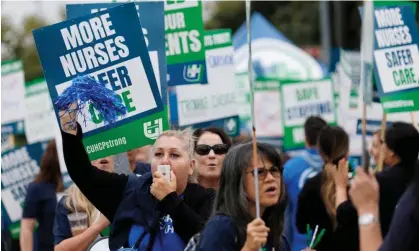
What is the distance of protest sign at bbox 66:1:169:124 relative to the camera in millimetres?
9047

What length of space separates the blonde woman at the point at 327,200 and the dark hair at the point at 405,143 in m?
0.62

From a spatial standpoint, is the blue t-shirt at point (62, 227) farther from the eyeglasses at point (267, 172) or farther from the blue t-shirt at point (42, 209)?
the eyeglasses at point (267, 172)

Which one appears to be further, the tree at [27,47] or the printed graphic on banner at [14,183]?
the tree at [27,47]

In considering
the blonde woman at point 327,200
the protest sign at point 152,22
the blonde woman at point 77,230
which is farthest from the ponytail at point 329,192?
the blonde woman at point 77,230

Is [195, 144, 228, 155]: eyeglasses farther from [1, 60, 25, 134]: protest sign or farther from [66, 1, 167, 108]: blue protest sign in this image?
[1, 60, 25, 134]: protest sign

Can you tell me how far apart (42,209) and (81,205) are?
8.33 feet

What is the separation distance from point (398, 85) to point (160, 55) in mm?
2066

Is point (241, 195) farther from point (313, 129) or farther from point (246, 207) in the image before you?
point (313, 129)

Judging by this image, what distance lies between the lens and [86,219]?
321 inches

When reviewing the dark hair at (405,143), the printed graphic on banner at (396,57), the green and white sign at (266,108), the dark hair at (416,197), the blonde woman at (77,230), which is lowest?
the green and white sign at (266,108)

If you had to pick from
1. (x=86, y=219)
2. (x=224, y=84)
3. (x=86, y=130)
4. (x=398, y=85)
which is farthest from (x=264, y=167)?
(x=224, y=84)

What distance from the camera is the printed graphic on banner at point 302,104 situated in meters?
16.0

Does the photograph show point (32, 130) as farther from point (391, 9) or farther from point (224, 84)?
point (391, 9)

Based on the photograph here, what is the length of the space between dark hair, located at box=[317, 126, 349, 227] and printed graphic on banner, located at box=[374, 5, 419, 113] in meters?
0.54
